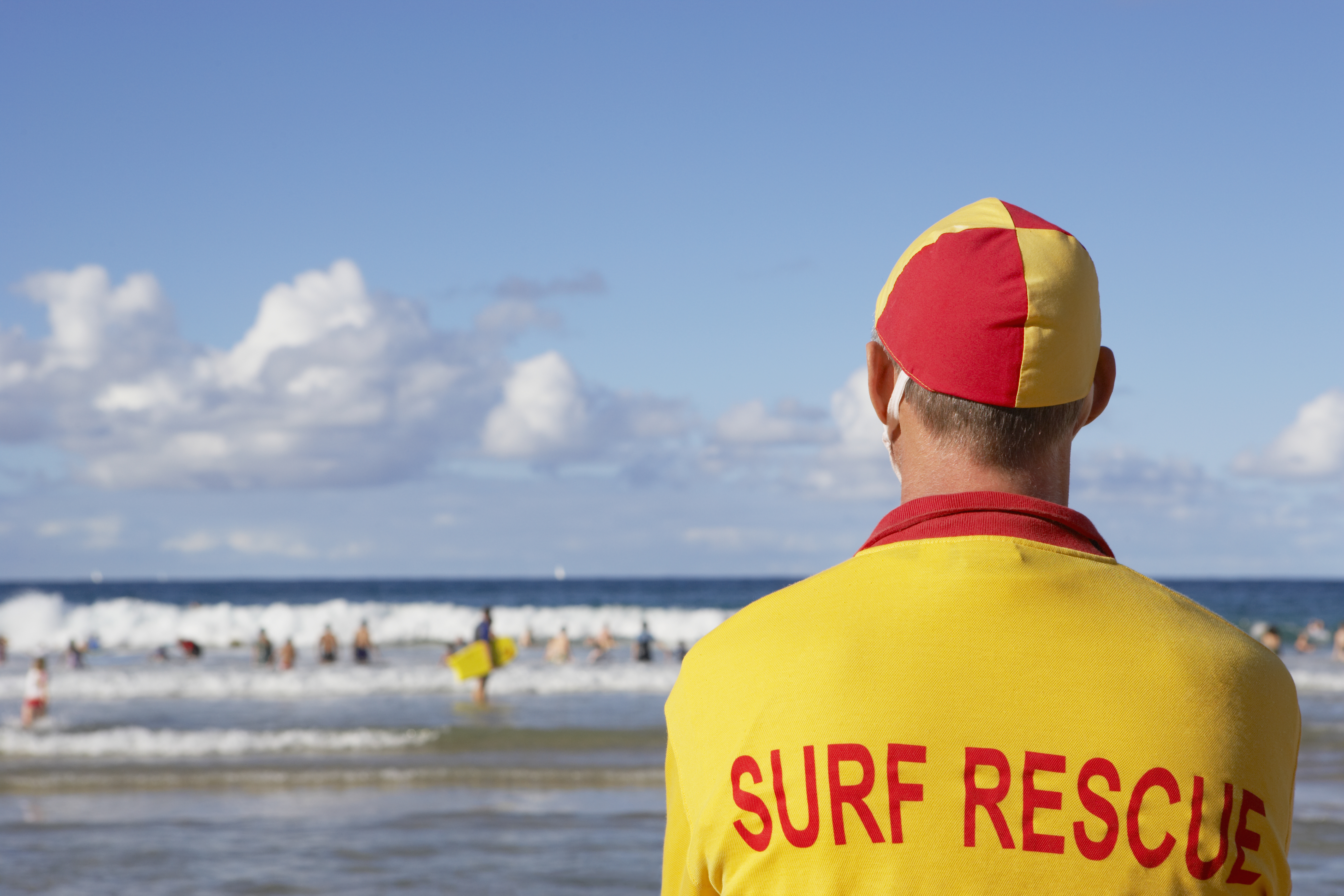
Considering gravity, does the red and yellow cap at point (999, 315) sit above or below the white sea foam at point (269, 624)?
above

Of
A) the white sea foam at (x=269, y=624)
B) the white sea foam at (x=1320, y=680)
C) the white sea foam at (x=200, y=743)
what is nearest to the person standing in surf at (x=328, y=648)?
the white sea foam at (x=269, y=624)

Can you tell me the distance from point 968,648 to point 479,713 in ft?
60.9

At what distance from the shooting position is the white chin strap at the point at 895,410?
4.50 feet

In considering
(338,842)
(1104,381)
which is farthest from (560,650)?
(1104,381)

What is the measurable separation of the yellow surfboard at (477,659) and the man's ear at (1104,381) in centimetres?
2064

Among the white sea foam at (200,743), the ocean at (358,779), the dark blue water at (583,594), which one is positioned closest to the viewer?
the ocean at (358,779)

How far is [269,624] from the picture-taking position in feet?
143

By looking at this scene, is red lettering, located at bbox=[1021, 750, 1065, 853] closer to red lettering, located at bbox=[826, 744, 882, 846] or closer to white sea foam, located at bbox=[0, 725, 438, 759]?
red lettering, located at bbox=[826, 744, 882, 846]

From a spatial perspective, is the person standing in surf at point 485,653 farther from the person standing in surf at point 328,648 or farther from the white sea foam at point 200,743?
the person standing in surf at point 328,648

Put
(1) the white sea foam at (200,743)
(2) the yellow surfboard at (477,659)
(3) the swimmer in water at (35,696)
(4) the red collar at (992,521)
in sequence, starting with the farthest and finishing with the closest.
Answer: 1. (2) the yellow surfboard at (477,659)
2. (3) the swimmer in water at (35,696)
3. (1) the white sea foam at (200,743)
4. (4) the red collar at (992,521)

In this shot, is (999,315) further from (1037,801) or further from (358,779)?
(358,779)

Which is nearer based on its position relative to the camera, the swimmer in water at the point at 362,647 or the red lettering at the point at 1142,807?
the red lettering at the point at 1142,807

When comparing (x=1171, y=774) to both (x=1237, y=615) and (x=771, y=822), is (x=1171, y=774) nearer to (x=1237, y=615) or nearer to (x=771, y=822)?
(x=771, y=822)

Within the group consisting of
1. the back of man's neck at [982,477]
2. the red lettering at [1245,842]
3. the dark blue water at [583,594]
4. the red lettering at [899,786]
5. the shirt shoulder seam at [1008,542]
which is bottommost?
the dark blue water at [583,594]
